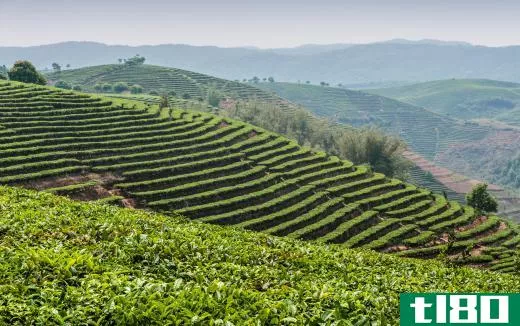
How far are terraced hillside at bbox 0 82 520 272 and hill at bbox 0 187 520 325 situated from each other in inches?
1087

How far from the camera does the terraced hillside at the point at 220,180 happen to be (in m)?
49.1

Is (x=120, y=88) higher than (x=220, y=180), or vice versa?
(x=120, y=88)

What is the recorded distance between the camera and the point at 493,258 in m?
48.8

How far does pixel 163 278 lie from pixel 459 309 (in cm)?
749

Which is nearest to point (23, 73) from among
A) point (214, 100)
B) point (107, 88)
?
point (107, 88)

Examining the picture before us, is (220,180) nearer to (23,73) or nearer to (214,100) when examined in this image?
(23,73)

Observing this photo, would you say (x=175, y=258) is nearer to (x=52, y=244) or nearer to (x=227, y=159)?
(x=52, y=244)

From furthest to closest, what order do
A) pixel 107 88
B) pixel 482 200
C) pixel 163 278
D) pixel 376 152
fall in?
pixel 107 88 → pixel 376 152 → pixel 482 200 → pixel 163 278

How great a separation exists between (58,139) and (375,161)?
66.4 m

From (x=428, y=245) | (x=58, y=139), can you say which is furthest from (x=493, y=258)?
(x=58, y=139)

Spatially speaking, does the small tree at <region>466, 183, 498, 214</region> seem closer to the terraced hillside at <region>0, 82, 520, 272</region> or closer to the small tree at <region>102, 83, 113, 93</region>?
the terraced hillside at <region>0, 82, 520, 272</region>

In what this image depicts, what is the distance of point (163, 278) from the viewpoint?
13.1m

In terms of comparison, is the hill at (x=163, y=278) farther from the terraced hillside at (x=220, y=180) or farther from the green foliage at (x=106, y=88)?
the green foliage at (x=106, y=88)

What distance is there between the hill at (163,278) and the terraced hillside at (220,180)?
27622 mm
